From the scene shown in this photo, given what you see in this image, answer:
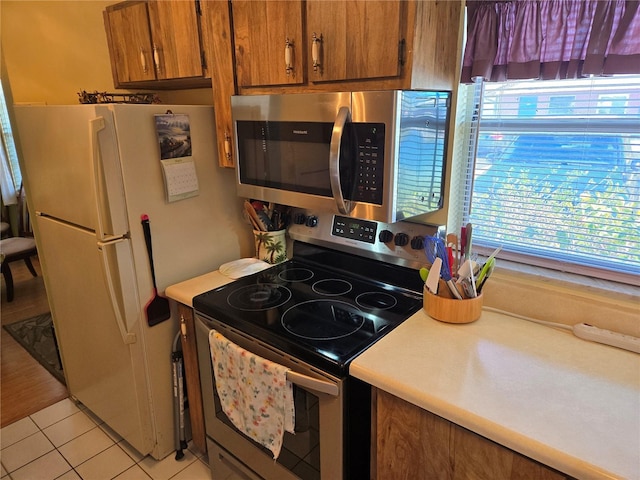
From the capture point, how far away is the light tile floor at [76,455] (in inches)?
72.9

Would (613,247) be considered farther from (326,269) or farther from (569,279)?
(326,269)

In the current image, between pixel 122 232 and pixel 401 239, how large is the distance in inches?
40.8

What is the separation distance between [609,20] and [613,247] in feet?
2.15

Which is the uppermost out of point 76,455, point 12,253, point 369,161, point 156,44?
point 156,44

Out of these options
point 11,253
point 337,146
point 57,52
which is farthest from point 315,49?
point 11,253

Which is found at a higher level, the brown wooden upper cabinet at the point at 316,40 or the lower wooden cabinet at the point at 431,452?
the brown wooden upper cabinet at the point at 316,40

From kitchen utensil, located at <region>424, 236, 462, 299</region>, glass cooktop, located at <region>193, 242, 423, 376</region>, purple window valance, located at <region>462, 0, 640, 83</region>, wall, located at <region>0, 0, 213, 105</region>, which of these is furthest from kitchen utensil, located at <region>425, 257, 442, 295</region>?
wall, located at <region>0, 0, 213, 105</region>

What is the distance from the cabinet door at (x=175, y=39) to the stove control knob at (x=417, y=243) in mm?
1103

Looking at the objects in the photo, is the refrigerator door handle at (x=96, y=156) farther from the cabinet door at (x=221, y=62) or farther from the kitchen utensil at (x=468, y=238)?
the kitchen utensil at (x=468, y=238)

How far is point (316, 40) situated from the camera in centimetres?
131

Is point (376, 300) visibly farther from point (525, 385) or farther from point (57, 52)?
point (57, 52)

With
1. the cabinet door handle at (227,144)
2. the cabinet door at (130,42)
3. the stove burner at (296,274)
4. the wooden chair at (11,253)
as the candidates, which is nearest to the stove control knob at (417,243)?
the stove burner at (296,274)

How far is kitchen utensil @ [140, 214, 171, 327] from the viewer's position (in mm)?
1628

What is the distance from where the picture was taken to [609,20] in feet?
3.73
